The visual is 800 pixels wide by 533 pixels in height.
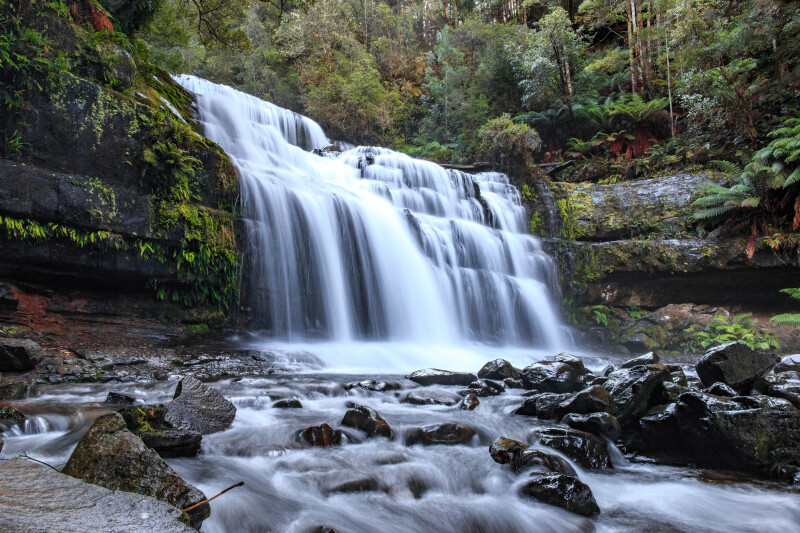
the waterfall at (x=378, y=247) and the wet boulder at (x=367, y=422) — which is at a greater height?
the waterfall at (x=378, y=247)

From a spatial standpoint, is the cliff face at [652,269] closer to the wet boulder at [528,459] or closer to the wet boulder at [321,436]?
the wet boulder at [528,459]

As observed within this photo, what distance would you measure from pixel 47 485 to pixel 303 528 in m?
1.41

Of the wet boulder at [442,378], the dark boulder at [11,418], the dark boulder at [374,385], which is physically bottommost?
the wet boulder at [442,378]

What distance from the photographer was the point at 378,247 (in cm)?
1005

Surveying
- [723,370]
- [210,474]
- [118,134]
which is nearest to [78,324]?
[118,134]

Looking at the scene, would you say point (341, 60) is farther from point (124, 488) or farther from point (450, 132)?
point (124, 488)

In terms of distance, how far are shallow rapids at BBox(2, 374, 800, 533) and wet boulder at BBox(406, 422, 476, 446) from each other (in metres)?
0.07

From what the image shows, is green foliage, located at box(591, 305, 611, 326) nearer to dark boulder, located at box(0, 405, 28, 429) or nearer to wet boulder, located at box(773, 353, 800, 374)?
wet boulder, located at box(773, 353, 800, 374)

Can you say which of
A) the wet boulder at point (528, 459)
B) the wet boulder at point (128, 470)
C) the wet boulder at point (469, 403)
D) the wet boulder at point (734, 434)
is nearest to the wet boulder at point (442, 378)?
the wet boulder at point (469, 403)

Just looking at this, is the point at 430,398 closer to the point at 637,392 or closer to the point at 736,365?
the point at 637,392

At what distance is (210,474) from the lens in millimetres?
3086

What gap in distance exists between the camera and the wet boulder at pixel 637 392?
13.8 feet

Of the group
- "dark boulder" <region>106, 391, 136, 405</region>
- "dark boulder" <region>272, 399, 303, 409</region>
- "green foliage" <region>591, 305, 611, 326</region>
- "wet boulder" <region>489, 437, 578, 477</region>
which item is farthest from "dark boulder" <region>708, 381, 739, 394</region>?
A: "green foliage" <region>591, 305, 611, 326</region>

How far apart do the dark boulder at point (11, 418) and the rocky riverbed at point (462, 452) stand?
0.01 meters
